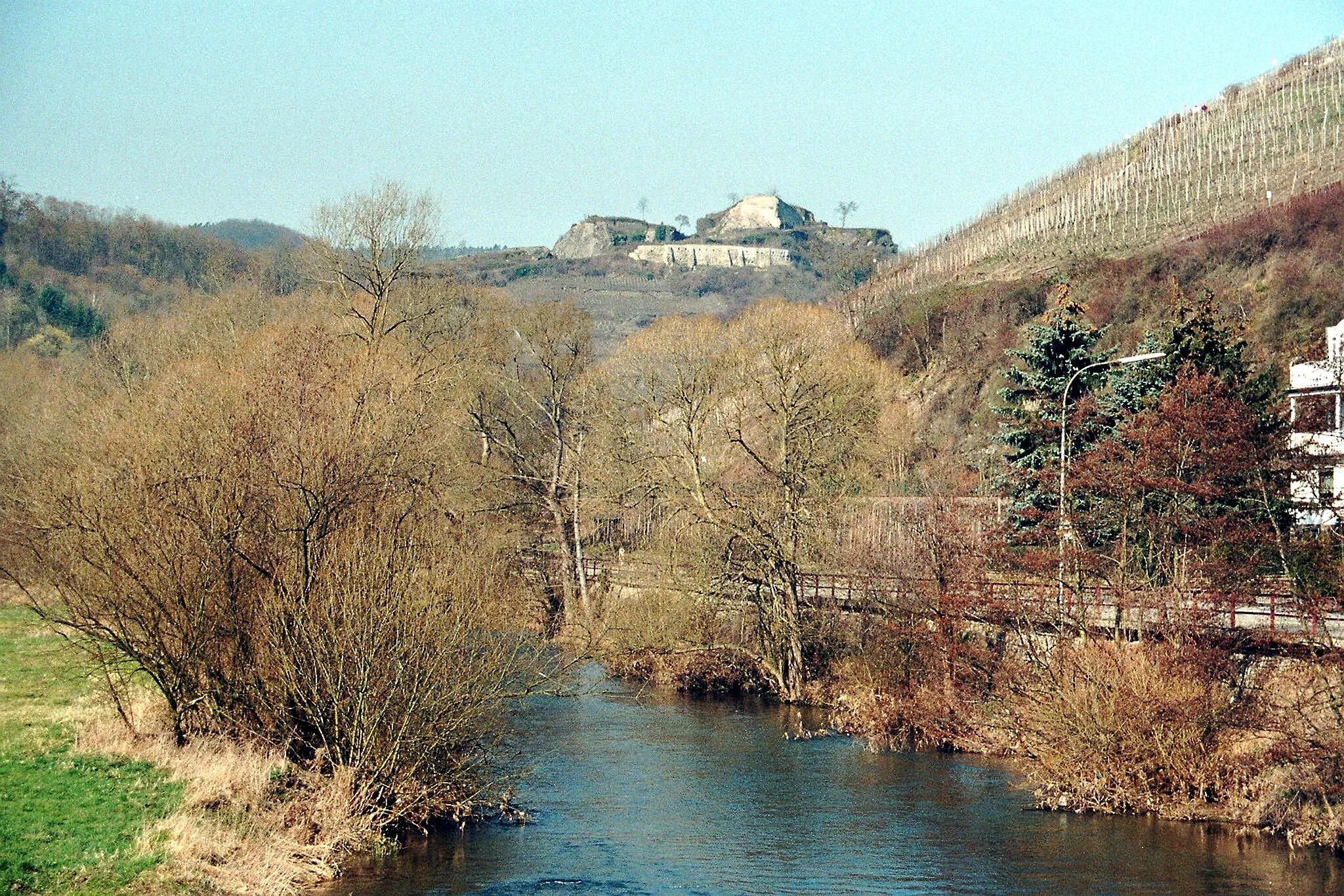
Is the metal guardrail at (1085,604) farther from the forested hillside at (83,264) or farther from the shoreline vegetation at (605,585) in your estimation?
→ the forested hillside at (83,264)

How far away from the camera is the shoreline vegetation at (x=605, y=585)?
20062 millimetres

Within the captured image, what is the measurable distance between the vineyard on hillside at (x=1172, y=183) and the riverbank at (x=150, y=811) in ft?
192

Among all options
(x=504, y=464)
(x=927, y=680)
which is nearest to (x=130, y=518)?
(x=927, y=680)

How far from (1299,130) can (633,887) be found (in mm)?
70646

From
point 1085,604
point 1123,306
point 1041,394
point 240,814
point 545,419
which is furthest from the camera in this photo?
point 1123,306

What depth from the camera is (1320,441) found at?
30172mm

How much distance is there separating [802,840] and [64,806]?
11.0m

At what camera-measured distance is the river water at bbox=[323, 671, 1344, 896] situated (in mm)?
18688

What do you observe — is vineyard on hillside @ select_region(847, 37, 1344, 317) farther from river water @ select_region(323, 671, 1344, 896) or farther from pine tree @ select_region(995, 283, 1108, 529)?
river water @ select_region(323, 671, 1344, 896)

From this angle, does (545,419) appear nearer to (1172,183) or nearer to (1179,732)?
(1179,732)

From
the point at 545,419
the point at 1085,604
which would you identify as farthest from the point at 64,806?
the point at 545,419

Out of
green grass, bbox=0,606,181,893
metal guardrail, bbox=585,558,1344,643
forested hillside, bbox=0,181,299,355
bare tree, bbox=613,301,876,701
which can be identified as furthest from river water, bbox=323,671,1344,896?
forested hillside, bbox=0,181,299,355

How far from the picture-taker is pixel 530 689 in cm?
2286

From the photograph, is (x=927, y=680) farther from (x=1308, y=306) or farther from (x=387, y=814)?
(x=1308, y=306)
